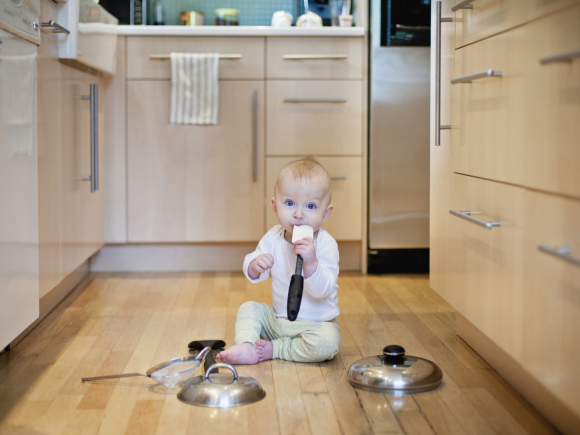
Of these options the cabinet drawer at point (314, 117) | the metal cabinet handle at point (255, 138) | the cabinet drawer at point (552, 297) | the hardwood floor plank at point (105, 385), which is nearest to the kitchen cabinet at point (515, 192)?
the cabinet drawer at point (552, 297)

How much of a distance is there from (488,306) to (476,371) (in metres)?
0.23

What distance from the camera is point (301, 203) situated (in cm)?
161

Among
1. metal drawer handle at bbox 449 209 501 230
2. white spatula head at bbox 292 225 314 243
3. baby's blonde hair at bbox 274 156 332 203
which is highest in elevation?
baby's blonde hair at bbox 274 156 332 203

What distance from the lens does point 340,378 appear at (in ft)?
4.81

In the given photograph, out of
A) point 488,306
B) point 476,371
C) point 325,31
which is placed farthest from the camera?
point 325,31

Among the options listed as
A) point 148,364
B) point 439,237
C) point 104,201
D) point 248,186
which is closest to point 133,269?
point 104,201

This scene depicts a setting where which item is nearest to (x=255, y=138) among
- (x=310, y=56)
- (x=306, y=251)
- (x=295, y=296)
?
(x=310, y=56)

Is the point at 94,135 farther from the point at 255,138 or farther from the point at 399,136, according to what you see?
the point at 399,136

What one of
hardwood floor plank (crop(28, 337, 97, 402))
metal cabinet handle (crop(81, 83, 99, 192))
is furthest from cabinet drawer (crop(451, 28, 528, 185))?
metal cabinet handle (crop(81, 83, 99, 192))

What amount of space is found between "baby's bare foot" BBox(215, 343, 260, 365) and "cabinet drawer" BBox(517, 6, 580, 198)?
763mm

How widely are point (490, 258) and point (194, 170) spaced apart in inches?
61.5

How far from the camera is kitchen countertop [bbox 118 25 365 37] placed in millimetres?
2559

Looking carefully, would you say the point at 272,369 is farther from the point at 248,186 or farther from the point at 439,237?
the point at 248,186

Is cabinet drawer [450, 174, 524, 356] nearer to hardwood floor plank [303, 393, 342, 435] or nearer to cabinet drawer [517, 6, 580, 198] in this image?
cabinet drawer [517, 6, 580, 198]
